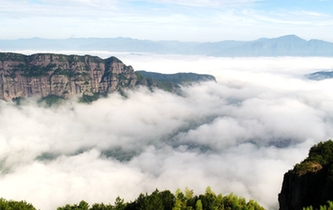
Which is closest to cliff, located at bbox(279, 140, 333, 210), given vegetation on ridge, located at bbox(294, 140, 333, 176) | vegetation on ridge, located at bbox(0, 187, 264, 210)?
vegetation on ridge, located at bbox(294, 140, 333, 176)

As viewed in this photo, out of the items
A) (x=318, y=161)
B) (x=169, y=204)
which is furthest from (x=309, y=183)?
(x=169, y=204)

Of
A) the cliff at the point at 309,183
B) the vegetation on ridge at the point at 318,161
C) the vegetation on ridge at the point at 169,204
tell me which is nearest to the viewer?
the vegetation on ridge at the point at 169,204

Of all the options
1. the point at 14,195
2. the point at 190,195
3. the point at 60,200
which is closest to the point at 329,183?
the point at 190,195

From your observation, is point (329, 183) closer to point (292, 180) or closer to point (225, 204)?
point (292, 180)

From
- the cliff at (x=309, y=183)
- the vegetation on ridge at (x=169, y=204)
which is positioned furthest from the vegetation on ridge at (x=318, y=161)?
the vegetation on ridge at (x=169, y=204)

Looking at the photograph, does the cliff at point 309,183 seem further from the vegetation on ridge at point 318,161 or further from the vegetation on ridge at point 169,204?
the vegetation on ridge at point 169,204

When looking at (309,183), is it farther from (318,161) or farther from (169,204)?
(169,204)

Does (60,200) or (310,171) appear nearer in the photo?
(310,171)

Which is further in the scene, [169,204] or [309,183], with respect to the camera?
[309,183]
